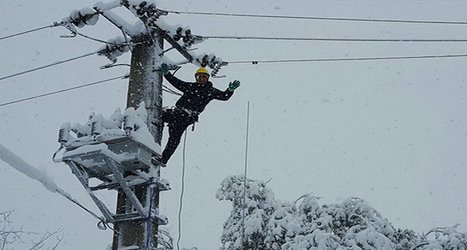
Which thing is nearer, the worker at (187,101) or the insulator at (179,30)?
the worker at (187,101)

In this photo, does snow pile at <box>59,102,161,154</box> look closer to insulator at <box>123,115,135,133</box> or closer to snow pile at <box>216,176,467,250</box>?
insulator at <box>123,115,135,133</box>

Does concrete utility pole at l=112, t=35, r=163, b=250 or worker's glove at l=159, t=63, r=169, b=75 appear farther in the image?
worker's glove at l=159, t=63, r=169, b=75

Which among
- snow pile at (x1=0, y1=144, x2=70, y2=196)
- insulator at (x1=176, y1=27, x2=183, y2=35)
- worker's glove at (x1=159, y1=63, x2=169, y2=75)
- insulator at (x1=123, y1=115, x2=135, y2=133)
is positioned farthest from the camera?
insulator at (x1=176, y1=27, x2=183, y2=35)

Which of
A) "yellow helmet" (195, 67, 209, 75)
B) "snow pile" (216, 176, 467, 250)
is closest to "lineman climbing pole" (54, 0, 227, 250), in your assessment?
"yellow helmet" (195, 67, 209, 75)

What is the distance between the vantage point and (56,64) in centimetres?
824

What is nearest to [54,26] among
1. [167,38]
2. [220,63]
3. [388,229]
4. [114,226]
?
[167,38]

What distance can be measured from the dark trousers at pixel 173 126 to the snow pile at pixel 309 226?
7.81 m

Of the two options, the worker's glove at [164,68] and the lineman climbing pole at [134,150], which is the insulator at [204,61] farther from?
the worker's glove at [164,68]

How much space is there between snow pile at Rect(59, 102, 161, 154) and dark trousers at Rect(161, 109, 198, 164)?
0.81m

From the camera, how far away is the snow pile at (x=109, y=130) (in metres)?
5.55

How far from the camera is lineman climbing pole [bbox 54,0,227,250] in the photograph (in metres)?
5.54

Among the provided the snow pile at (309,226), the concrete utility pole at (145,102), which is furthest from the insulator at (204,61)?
the snow pile at (309,226)

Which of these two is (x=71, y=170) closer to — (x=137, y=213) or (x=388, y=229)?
(x=137, y=213)

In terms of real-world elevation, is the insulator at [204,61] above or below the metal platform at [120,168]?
above
